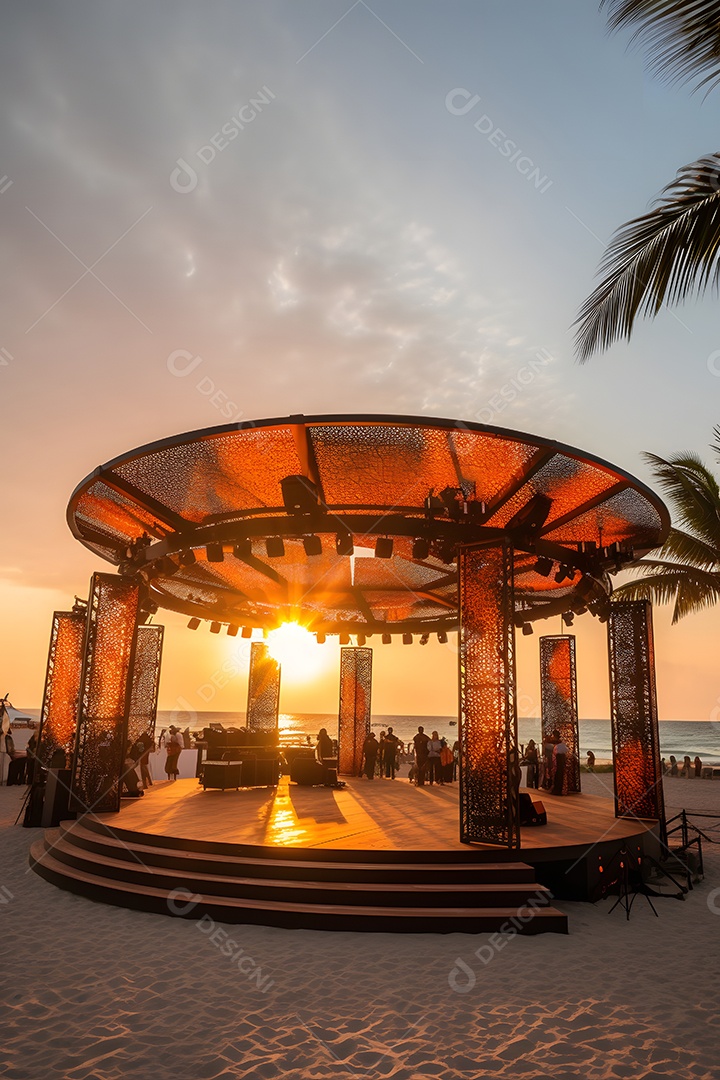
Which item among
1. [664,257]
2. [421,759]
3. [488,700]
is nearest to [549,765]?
[421,759]

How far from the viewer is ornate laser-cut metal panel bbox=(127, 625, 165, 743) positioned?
655 inches

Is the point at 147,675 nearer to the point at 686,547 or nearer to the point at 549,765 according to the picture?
the point at 549,765

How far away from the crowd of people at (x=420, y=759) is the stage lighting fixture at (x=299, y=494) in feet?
26.8

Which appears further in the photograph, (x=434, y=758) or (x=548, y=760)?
(x=434, y=758)

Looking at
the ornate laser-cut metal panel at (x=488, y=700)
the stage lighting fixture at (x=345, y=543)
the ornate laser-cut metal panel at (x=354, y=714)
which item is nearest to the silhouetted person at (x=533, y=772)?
the ornate laser-cut metal panel at (x=354, y=714)

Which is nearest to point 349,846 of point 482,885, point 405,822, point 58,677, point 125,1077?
point 482,885

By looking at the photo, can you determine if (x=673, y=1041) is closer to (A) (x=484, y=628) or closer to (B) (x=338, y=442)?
(A) (x=484, y=628)

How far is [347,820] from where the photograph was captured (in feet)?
33.9

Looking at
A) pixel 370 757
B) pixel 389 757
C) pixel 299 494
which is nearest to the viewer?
pixel 299 494

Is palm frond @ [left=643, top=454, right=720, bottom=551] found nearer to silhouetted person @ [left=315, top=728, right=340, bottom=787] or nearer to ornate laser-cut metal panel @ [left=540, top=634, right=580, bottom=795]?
ornate laser-cut metal panel @ [left=540, top=634, right=580, bottom=795]

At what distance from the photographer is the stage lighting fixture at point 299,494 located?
349 inches

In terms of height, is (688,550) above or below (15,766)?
above

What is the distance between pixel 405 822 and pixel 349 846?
7.67 ft

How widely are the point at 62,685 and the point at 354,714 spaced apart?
8.13 m
